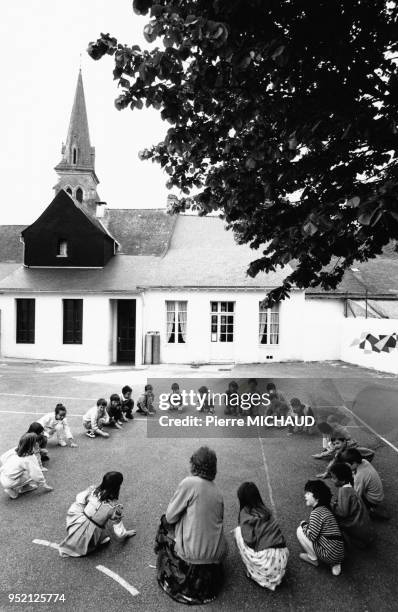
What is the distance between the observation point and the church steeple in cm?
4119

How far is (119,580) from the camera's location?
4.26m

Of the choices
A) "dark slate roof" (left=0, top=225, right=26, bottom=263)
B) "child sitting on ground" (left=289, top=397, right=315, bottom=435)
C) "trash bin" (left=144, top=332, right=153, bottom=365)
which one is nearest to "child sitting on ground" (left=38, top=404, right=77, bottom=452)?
"child sitting on ground" (left=289, top=397, right=315, bottom=435)

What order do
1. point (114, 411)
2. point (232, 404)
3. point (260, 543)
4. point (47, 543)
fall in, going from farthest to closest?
point (232, 404)
point (114, 411)
point (47, 543)
point (260, 543)

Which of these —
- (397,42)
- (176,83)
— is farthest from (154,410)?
(397,42)

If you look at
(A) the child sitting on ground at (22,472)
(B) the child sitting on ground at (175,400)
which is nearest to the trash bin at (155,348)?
(B) the child sitting on ground at (175,400)

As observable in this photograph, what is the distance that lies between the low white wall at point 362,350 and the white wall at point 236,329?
7.70ft

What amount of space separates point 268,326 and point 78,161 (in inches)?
1239

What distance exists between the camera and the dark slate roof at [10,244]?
28.0 m

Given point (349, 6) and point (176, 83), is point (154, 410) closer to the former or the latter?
point (176, 83)

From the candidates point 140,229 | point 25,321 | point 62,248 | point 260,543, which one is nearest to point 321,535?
point 260,543

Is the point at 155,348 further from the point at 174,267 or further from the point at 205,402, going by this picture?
the point at 205,402

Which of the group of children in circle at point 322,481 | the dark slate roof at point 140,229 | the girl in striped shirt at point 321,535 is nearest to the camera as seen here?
the girl in striped shirt at point 321,535

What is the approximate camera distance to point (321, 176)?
5898 millimetres

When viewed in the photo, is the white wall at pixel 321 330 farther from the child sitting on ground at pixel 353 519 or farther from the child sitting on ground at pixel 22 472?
the child sitting on ground at pixel 22 472
